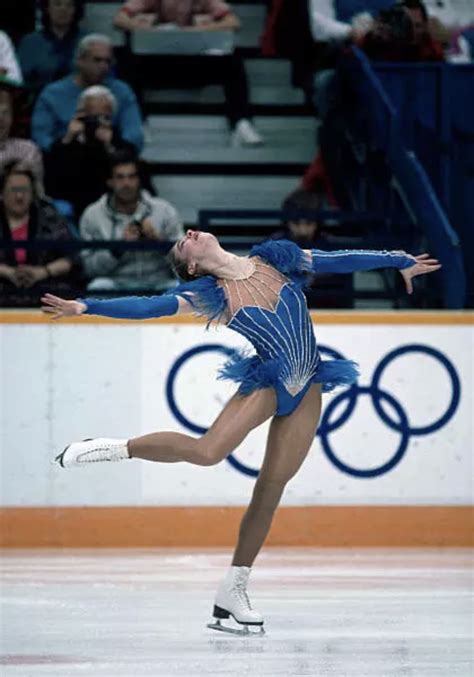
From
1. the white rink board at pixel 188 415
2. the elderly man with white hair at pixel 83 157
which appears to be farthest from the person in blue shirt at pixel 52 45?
the white rink board at pixel 188 415

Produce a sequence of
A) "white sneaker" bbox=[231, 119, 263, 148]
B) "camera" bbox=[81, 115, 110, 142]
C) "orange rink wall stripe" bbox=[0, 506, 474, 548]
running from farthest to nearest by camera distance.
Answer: "white sneaker" bbox=[231, 119, 263, 148]
"camera" bbox=[81, 115, 110, 142]
"orange rink wall stripe" bbox=[0, 506, 474, 548]

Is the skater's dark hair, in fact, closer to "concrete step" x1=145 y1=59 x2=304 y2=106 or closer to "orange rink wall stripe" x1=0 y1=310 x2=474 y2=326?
"orange rink wall stripe" x1=0 y1=310 x2=474 y2=326

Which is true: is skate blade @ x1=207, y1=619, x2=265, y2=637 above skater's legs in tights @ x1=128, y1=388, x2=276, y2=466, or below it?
below

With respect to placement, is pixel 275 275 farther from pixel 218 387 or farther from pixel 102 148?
pixel 102 148

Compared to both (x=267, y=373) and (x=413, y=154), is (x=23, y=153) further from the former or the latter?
(x=267, y=373)

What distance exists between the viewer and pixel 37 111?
30.7 ft

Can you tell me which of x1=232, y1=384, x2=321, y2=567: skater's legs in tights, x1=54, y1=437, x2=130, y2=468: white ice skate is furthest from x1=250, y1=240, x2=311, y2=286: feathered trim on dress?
x1=54, y1=437, x2=130, y2=468: white ice skate

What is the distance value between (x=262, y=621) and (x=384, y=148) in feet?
13.3

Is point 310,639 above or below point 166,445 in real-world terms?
below

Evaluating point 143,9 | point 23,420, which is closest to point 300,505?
point 23,420

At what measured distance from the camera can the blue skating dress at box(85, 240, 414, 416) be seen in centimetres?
556

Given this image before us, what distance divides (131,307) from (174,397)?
2530 mm

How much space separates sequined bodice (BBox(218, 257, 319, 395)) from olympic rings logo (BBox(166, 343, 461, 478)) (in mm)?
2313

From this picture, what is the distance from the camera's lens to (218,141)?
10227 millimetres
